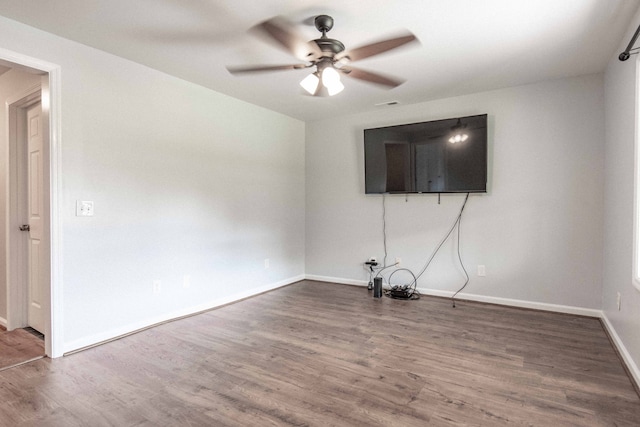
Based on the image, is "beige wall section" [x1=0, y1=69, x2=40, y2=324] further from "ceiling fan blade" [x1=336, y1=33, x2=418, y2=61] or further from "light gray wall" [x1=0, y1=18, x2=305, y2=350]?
"ceiling fan blade" [x1=336, y1=33, x2=418, y2=61]

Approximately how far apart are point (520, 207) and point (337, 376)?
2.75m

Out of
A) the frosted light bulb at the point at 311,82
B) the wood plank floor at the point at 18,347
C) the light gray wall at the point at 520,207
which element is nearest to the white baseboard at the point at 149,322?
the wood plank floor at the point at 18,347

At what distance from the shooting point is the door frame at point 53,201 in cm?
250

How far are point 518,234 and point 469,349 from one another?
167 cm

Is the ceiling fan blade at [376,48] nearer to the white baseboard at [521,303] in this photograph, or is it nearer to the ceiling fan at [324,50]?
the ceiling fan at [324,50]

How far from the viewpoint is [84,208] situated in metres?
2.68

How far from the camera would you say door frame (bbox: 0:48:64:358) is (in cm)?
250

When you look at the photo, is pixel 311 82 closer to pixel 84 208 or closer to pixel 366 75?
pixel 366 75

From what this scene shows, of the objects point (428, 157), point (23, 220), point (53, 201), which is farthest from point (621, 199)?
point (23, 220)

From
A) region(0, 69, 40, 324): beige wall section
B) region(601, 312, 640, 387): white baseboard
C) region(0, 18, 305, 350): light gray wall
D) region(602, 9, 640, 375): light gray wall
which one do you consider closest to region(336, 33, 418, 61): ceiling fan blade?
region(602, 9, 640, 375): light gray wall

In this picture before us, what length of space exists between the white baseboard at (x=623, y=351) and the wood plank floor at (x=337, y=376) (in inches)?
2.1

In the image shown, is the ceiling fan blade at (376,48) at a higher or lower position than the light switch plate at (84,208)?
higher

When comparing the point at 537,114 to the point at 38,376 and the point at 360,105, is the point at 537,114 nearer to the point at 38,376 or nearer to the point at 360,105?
the point at 360,105

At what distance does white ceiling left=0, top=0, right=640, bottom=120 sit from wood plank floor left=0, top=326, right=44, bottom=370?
7.74 feet
